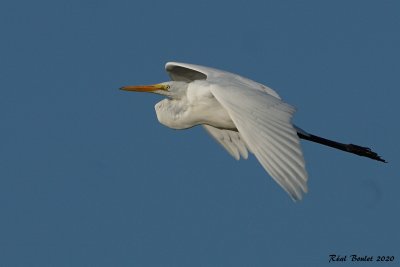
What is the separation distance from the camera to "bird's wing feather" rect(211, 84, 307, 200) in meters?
7.00

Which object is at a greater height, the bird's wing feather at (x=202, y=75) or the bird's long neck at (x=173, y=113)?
the bird's wing feather at (x=202, y=75)

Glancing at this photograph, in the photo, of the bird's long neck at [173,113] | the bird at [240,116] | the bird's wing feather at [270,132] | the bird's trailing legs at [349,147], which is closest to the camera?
the bird's wing feather at [270,132]

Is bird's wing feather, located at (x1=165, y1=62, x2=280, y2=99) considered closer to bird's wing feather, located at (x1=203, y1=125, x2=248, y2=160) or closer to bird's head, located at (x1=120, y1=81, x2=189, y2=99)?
bird's head, located at (x1=120, y1=81, x2=189, y2=99)

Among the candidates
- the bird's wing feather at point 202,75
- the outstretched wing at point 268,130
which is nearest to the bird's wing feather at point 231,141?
the bird's wing feather at point 202,75

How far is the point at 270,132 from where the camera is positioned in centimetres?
761

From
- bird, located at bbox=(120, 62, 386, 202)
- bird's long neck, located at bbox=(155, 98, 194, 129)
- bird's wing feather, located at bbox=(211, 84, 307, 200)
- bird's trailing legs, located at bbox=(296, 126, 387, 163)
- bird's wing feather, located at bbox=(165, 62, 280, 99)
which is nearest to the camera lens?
bird's wing feather, located at bbox=(211, 84, 307, 200)

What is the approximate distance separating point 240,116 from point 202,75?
278 cm

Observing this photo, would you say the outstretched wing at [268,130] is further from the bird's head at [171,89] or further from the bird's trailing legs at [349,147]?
the bird's trailing legs at [349,147]

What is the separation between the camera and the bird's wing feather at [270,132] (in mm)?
7000

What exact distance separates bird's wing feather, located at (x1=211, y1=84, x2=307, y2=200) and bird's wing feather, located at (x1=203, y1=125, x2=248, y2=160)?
213cm

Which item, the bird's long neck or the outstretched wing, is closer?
the outstretched wing

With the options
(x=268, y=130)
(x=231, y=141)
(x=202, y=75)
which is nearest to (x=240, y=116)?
(x=268, y=130)

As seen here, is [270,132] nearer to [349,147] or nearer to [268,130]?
[268,130]

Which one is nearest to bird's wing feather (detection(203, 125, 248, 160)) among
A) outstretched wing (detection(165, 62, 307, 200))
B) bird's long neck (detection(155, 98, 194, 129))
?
bird's long neck (detection(155, 98, 194, 129))
